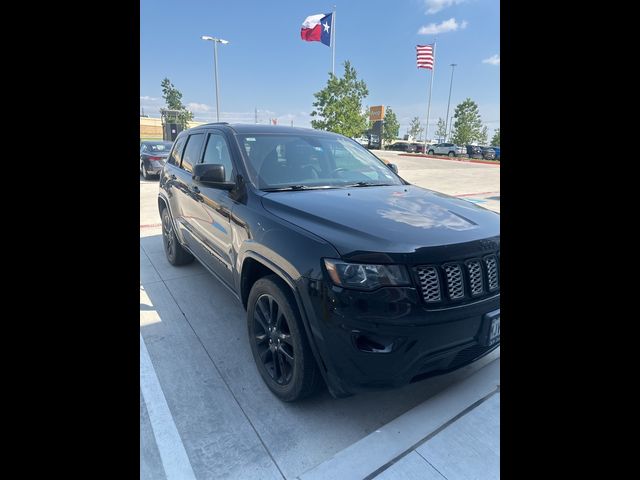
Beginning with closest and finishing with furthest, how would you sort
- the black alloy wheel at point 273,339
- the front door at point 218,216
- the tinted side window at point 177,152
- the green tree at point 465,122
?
the black alloy wheel at point 273,339 → the front door at point 218,216 → the tinted side window at point 177,152 → the green tree at point 465,122

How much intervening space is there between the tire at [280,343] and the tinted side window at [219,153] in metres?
1.10

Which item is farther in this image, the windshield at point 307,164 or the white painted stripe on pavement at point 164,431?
the windshield at point 307,164

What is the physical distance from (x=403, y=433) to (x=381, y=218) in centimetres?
123

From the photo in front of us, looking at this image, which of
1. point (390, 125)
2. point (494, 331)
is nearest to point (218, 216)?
point (494, 331)

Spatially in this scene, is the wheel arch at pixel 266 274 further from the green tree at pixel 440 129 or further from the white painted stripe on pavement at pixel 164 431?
the green tree at pixel 440 129

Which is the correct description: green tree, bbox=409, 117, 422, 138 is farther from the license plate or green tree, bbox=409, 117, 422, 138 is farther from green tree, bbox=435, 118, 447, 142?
the license plate

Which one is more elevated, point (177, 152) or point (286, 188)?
point (177, 152)

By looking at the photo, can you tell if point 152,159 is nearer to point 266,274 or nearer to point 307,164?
point 307,164

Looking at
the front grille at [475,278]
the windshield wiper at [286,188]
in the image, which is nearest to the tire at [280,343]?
the windshield wiper at [286,188]

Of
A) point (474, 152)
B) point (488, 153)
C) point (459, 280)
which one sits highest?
point (474, 152)

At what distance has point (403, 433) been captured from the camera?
2186mm

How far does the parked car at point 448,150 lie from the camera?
141ft
